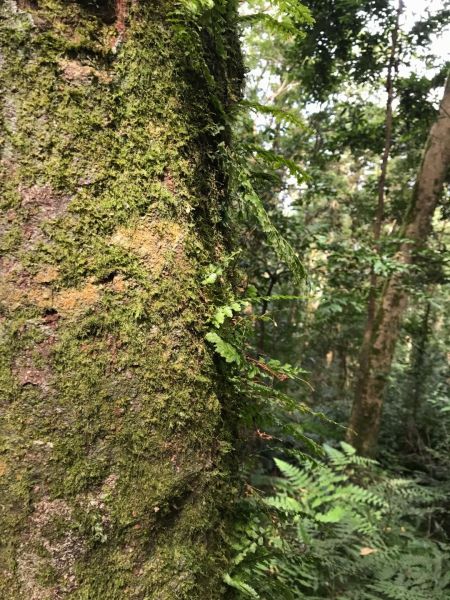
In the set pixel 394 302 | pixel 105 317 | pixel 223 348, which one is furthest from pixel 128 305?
pixel 394 302

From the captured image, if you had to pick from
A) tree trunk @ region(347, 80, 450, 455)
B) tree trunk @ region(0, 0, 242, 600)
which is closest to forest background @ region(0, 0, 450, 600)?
tree trunk @ region(0, 0, 242, 600)

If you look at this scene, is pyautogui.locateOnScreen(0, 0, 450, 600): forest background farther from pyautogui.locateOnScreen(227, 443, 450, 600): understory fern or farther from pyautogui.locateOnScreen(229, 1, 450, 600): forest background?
pyautogui.locateOnScreen(227, 443, 450, 600): understory fern

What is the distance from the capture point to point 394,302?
6172 millimetres

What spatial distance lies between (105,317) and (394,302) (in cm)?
577

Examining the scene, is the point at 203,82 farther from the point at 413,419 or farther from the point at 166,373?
the point at 413,419

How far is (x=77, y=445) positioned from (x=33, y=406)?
12 cm

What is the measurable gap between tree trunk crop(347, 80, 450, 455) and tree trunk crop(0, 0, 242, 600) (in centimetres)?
548

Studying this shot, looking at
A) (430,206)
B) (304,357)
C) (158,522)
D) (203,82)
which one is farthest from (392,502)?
(304,357)

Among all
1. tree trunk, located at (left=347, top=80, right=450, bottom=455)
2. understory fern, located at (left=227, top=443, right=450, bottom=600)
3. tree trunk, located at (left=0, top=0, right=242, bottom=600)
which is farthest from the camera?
tree trunk, located at (left=347, top=80, right=450, bottom=455)

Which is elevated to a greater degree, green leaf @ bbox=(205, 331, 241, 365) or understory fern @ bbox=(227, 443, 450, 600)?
green leaf @ bbox=(205, 331, 241, 365)

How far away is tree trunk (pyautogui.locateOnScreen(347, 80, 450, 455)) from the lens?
617 cm

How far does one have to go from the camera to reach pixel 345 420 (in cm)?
962

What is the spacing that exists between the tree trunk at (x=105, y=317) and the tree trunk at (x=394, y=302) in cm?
548

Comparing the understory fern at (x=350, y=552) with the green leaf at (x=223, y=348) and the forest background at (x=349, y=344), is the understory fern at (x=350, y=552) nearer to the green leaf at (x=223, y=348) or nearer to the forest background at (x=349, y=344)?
the forest background at (x=349, y=344)
